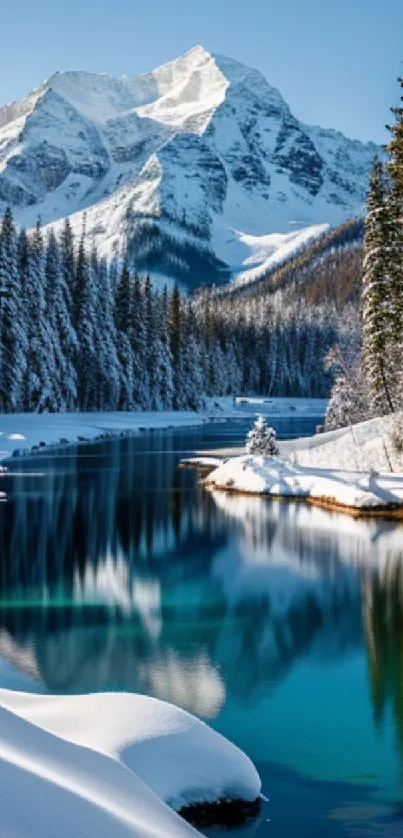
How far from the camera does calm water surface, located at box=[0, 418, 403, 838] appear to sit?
9781 millimetres

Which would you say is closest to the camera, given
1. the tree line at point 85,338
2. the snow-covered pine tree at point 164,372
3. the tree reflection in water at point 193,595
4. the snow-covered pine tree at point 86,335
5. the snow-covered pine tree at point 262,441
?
the tree reflection in water at point 193,595

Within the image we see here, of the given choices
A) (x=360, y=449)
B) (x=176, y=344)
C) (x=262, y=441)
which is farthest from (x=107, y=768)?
(x=176, y=344)

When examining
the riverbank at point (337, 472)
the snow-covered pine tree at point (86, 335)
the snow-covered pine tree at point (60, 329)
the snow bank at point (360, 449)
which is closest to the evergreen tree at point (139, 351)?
the snow-covered pine tree at point (86, 335)

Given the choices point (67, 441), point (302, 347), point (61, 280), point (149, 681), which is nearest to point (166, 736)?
point (149, 681)

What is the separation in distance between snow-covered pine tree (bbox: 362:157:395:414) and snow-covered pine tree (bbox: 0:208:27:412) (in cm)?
3060

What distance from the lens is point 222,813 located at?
845 centimetres

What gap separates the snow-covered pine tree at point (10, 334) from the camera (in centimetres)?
6488

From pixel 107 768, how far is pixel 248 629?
8757mm

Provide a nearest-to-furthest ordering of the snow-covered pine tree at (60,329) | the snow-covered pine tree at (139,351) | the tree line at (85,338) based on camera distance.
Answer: the tree line at (85,338) < the snow-covered pine tree at (60,329) < the snow-covered pine tree at (139,351)

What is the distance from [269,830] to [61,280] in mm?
75412

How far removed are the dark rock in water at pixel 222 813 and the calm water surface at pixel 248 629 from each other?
0.57 feet

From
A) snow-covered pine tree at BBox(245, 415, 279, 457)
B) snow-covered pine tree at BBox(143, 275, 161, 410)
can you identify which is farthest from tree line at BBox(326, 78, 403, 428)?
snow-covered pine tree at BBox(143, 275, 161, 410)

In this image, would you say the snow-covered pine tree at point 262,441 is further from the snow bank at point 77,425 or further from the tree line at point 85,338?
the tree line at point 85,338

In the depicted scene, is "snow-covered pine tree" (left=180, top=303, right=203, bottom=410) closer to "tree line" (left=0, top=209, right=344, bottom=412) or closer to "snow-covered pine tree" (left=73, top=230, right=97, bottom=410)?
"tree line" (left=0, top=209, right=344, bottom=412)
